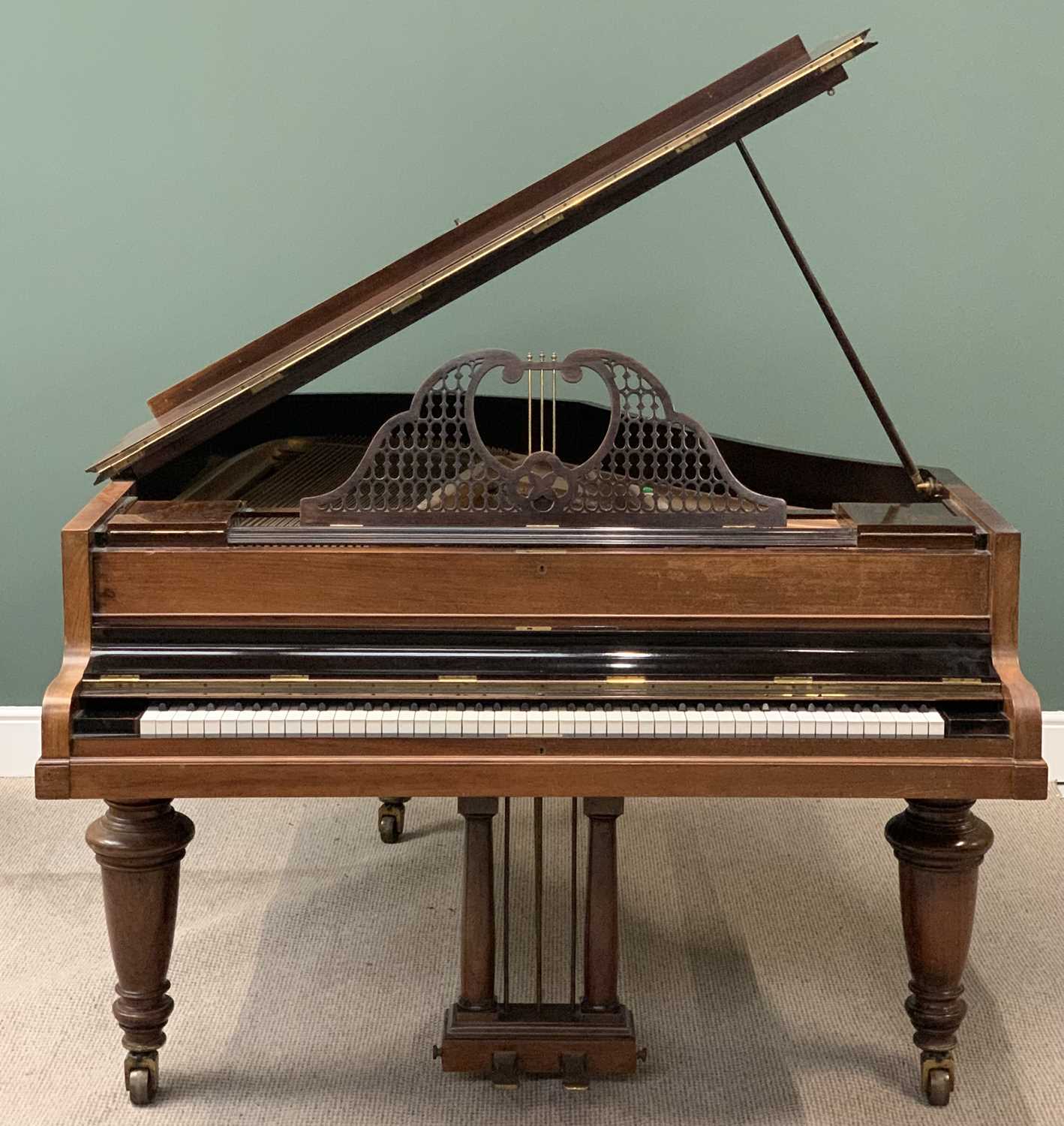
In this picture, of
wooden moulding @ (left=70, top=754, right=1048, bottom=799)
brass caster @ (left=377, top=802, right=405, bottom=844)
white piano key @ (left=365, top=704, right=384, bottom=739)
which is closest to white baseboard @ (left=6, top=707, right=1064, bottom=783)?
brass caster @ (left=377, top=802, right=405, bottom=844)

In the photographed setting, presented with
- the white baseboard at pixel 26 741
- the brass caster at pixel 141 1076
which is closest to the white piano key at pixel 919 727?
the brass caster at pixel 141 1076

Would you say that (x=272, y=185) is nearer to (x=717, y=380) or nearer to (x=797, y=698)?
(x=717, y=380)

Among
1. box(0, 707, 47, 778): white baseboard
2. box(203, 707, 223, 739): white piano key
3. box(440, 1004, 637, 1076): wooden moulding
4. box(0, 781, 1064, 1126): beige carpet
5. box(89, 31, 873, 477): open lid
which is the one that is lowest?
box(0, 781, 1064, 1126): beige carpet

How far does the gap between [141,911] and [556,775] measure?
2.53 feet

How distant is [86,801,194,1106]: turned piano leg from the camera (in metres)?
2.52

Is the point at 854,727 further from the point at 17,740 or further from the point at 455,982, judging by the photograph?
the point at 17,740

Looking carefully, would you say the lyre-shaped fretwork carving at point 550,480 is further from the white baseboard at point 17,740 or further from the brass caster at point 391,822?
the white baseboard at point 17,740

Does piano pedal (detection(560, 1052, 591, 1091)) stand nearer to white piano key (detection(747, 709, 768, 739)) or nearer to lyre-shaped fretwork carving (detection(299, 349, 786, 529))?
white piano key (detection(747, 709, 768, 739))

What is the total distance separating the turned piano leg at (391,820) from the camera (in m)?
3.77

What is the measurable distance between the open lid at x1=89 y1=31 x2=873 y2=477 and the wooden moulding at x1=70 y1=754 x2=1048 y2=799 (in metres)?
0.54

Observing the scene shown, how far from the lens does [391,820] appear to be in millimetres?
3775

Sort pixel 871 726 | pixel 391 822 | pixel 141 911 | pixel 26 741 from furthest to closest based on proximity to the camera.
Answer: pixel 26 741
pixel 391 822
pixel 141 911
pixel 871 726

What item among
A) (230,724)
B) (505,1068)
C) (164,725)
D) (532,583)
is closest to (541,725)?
(532,583)

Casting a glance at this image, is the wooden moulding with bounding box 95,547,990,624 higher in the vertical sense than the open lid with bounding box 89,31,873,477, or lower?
lower
